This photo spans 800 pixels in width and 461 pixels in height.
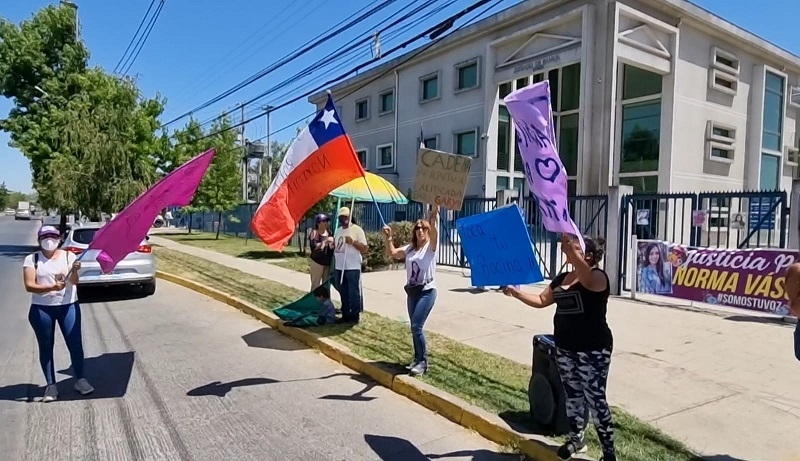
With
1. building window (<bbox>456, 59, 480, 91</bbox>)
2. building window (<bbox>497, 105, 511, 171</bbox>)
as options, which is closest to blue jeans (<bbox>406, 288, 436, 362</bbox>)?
building window (<bbox>497, 105, 511, 171</bbox>)

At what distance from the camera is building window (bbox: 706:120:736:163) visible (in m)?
22.5

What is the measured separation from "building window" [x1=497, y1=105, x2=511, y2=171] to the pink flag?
68.4ft

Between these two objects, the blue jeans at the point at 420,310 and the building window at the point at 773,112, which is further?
the building window at the point at 773,112

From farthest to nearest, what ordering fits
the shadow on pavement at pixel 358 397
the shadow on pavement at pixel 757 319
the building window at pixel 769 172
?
the building window at pixel 769 172
the shadow on pavement at pixel 757 319
the shadow on pavement at pixel 358 397

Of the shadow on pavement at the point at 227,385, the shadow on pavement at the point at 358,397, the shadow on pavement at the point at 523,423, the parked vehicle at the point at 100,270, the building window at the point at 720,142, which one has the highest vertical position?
the building window at the point at 720,142

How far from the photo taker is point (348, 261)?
24.9 ft

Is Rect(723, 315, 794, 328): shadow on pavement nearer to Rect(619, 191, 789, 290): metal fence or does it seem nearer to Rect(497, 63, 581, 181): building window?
Rect(619, 191, 789, 290): metal fence

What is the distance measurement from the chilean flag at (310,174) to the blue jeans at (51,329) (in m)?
2.10

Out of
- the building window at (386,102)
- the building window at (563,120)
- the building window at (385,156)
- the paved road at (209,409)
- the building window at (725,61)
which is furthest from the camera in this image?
the building window at (386,102)

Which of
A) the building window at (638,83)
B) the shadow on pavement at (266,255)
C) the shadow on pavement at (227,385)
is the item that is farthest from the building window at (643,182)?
the shadow on pavement at (227,385)

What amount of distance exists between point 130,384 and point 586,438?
462 centimetres

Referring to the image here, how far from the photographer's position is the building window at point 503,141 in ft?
81.9

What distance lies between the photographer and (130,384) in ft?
18.4

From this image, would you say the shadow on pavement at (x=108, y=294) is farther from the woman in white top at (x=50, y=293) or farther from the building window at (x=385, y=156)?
the building window at (x=385, y=156)
